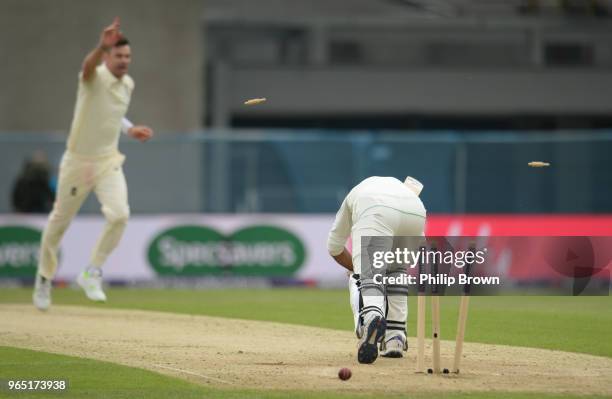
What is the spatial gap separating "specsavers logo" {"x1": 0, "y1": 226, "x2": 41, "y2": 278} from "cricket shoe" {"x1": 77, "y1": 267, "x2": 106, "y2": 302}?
7546 mm

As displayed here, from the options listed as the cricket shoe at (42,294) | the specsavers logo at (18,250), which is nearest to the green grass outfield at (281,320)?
the specsavers logo at (18,250)

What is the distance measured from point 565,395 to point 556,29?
31.1 metres

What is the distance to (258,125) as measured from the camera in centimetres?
3850

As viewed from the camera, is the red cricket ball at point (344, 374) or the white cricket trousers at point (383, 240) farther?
the white cricket trousers at point (383, 240)

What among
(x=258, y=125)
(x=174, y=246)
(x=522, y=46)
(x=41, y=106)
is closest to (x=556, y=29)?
(x=522, y=46)

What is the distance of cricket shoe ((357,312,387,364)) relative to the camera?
1038 cm

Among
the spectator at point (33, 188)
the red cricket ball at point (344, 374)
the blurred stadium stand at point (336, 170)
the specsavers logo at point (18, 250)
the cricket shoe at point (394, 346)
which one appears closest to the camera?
the red cricket ball at point (344, 374)

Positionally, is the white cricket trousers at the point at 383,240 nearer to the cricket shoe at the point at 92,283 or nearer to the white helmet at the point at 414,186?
the white helmet at the point at 414,186

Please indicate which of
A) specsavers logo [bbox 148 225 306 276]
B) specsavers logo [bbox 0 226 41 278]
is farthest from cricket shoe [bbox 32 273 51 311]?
specsavers logo [bbox 148 225 306 276]

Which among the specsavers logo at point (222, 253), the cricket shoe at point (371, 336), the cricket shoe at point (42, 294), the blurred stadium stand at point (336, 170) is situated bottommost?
the specsavers logo at point (222, 253)

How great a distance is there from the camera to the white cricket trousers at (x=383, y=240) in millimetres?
10617

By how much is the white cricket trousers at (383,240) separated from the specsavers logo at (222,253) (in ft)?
→ 38.7

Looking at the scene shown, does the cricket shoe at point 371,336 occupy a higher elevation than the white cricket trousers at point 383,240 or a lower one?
lower

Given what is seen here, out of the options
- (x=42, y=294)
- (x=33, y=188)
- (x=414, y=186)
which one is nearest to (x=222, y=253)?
(x=33, y=188)
